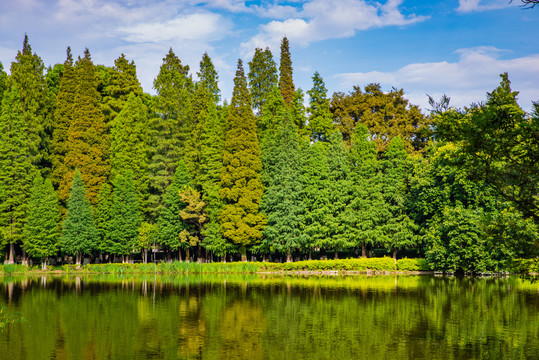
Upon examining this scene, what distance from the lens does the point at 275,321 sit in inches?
838

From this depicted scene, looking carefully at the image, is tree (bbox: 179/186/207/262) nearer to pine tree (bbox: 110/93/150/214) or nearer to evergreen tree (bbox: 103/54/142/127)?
pine tree (bbox: 110/93/150/214)

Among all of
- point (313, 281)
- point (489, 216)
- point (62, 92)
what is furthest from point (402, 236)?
point (62, 92)

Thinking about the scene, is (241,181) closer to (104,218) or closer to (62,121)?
(104,218)

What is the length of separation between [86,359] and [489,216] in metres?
12.7

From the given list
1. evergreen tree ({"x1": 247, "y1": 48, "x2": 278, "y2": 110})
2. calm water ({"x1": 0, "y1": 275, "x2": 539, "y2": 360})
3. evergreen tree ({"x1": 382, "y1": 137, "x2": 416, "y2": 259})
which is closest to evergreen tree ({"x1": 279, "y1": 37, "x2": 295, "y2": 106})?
evergreen tree ({"x1": 247, "y1": 48, "x2": 278, "y2": 110})

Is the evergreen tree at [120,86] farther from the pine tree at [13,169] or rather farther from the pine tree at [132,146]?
the pine tree at [13,169]

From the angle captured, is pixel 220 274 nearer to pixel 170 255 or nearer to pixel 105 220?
pixel 170 255

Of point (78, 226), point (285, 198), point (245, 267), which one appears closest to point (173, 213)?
point (78, 226)

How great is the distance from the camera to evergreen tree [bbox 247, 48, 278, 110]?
209ft

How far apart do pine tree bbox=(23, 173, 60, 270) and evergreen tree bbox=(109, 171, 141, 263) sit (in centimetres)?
574

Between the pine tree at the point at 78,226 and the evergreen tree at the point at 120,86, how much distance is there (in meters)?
13.0

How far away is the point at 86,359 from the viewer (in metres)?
15.1

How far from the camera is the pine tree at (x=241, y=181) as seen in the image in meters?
49.0

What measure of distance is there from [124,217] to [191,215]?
24.5ft
